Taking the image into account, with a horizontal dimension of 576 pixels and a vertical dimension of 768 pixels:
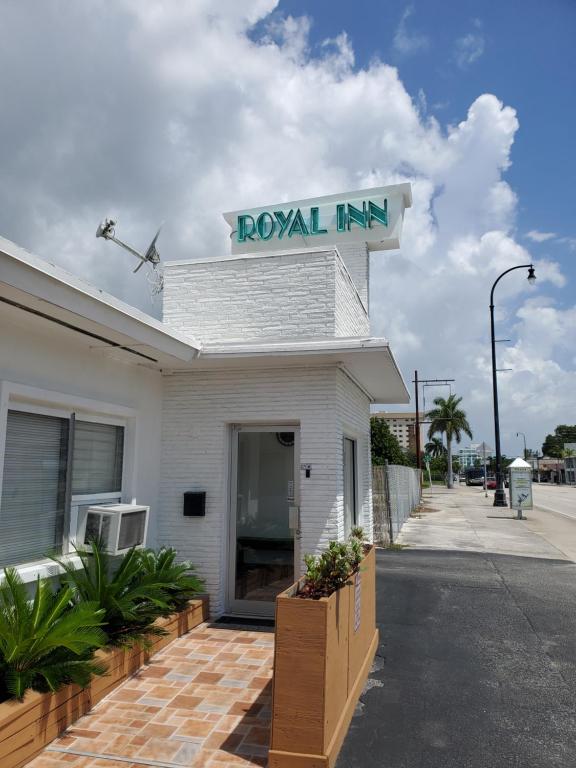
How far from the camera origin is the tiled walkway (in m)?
3.64

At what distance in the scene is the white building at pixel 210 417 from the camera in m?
5.13

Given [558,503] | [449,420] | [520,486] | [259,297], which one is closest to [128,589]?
[259,297]

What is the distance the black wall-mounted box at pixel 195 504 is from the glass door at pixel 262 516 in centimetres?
41

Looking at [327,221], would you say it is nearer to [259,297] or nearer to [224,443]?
[259,297]

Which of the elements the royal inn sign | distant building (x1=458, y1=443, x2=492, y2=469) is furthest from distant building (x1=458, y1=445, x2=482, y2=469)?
the royal inn sign

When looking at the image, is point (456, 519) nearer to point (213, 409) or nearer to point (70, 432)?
point (213, 409)

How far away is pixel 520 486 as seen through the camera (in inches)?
764

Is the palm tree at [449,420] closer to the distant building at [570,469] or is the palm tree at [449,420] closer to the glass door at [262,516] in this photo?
the distant building at [570,469]

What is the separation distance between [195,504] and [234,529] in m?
0.61

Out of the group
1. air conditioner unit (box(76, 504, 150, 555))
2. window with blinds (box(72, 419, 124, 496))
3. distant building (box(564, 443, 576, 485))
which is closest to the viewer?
air conditioner unit (box(76, 504, 150, 555))

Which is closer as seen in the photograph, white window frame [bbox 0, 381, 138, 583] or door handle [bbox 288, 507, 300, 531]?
white window frame [bbox 0, 381, 138, 583]

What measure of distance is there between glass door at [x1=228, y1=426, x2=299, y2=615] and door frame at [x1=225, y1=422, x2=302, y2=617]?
0.01m

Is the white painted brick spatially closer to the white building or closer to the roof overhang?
the white building

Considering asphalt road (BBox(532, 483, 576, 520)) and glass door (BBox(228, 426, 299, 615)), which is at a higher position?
glass door (BBox(228, 426, 299, 615))
